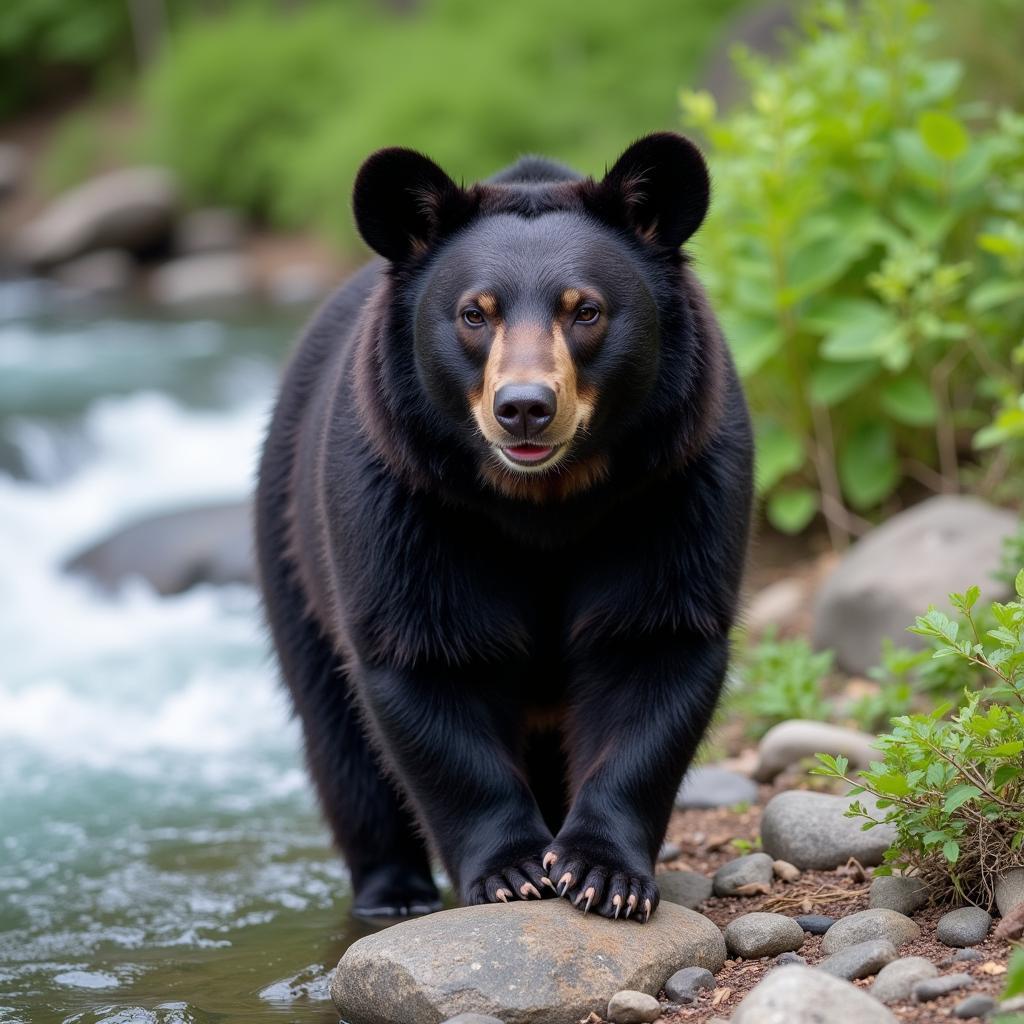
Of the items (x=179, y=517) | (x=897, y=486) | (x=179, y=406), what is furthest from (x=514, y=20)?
(x=897, y=486)

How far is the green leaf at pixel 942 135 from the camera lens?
22.8 feet

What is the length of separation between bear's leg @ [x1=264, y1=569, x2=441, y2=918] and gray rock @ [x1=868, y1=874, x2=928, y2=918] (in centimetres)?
167

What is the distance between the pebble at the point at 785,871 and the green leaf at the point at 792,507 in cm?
365

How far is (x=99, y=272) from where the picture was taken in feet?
83.1

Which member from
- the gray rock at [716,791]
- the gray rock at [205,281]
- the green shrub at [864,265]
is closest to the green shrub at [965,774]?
the gray rock at [716,791]

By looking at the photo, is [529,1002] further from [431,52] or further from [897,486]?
[431,52]

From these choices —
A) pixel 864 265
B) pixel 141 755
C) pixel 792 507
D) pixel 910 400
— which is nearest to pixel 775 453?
pixel 792 507

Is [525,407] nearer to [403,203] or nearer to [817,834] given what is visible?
[403,203]

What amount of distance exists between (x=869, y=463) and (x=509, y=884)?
14.9 feet

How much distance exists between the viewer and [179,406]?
14805 mm

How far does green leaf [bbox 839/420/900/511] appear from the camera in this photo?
7.84 meters

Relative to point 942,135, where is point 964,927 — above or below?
below

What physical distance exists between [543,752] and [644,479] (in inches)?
42.5

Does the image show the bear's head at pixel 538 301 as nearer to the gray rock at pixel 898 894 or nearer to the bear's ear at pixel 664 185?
the bear's ear at pixel 664 185
